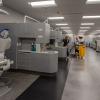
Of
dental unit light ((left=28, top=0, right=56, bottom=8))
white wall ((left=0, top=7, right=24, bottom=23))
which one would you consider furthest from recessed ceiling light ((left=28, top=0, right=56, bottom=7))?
white wall ((left=0, top=7, right=24, bottom=23))

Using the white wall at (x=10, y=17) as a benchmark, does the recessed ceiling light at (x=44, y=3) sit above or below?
above

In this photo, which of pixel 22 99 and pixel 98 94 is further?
pixel 98 94

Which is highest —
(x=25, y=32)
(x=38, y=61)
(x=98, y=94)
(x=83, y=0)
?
(x=83, y=0)

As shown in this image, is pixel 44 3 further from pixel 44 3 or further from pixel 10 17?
pixel 10 17

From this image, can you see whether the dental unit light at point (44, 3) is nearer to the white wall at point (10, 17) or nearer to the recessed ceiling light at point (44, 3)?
the recessed ceiling light at point (44, 3)

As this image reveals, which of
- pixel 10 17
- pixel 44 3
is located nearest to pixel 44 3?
pixel 44 3

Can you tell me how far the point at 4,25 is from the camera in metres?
5.53

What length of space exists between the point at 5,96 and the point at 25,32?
2.63 metres

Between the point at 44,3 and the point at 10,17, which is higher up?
the point at 44,3

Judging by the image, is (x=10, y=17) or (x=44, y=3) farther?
(x=10, y=17)

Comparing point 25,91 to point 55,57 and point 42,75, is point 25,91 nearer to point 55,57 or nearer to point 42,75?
point 42,75

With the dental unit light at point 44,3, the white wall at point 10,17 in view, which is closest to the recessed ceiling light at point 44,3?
the dental unit light at point 44,3

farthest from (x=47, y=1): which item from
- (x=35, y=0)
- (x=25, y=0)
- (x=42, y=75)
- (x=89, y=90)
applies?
(x=89, y=90)

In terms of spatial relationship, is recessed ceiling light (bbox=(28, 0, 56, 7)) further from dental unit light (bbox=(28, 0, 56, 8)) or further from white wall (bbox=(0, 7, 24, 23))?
white wall (bbox=(0, 7, 24, 23))
